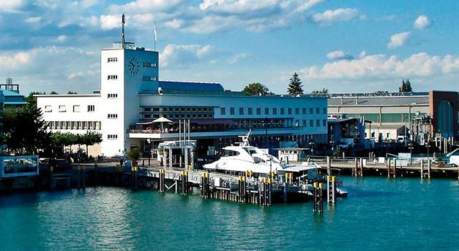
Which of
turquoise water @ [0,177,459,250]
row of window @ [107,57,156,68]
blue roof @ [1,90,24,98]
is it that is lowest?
turquoise water @ [0,177,459,250]

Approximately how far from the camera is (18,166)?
74250mm

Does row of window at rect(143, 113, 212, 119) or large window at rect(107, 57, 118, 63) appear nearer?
large window at rect(107, 57, 118, 63)

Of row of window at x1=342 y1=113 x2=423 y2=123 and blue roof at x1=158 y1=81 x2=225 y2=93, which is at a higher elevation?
blue roof at x1=158 y1=81 x2=225 y2=93

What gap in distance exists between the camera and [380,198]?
221 ft

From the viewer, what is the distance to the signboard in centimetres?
7281

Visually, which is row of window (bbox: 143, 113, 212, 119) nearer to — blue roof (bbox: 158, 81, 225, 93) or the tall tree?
blue roof (bbox: 158, 81, 225, 93)

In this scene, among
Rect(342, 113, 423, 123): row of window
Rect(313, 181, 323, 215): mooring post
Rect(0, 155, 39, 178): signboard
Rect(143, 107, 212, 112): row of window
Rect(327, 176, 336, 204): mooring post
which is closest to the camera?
Rect(313, 181, 323, 215): mooring post

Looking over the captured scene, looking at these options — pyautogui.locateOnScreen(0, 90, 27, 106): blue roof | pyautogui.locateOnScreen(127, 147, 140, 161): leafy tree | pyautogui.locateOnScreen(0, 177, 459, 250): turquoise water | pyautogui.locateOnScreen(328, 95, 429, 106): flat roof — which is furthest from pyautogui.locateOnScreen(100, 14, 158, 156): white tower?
pyautogui.locateOnScreen(328, 95, 429, 106): flat roof

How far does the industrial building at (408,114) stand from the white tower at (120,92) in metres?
52.7

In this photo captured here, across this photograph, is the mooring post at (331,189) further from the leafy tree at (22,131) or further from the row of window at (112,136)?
the row of window at (112,136)

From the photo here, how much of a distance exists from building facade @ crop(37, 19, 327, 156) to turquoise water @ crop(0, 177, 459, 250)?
2710cm

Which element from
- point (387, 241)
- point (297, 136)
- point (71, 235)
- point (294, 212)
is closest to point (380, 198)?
point (294, 212)

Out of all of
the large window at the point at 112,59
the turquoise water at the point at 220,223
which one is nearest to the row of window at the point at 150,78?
the large window at the point at 112,59

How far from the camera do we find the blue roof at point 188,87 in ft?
350
